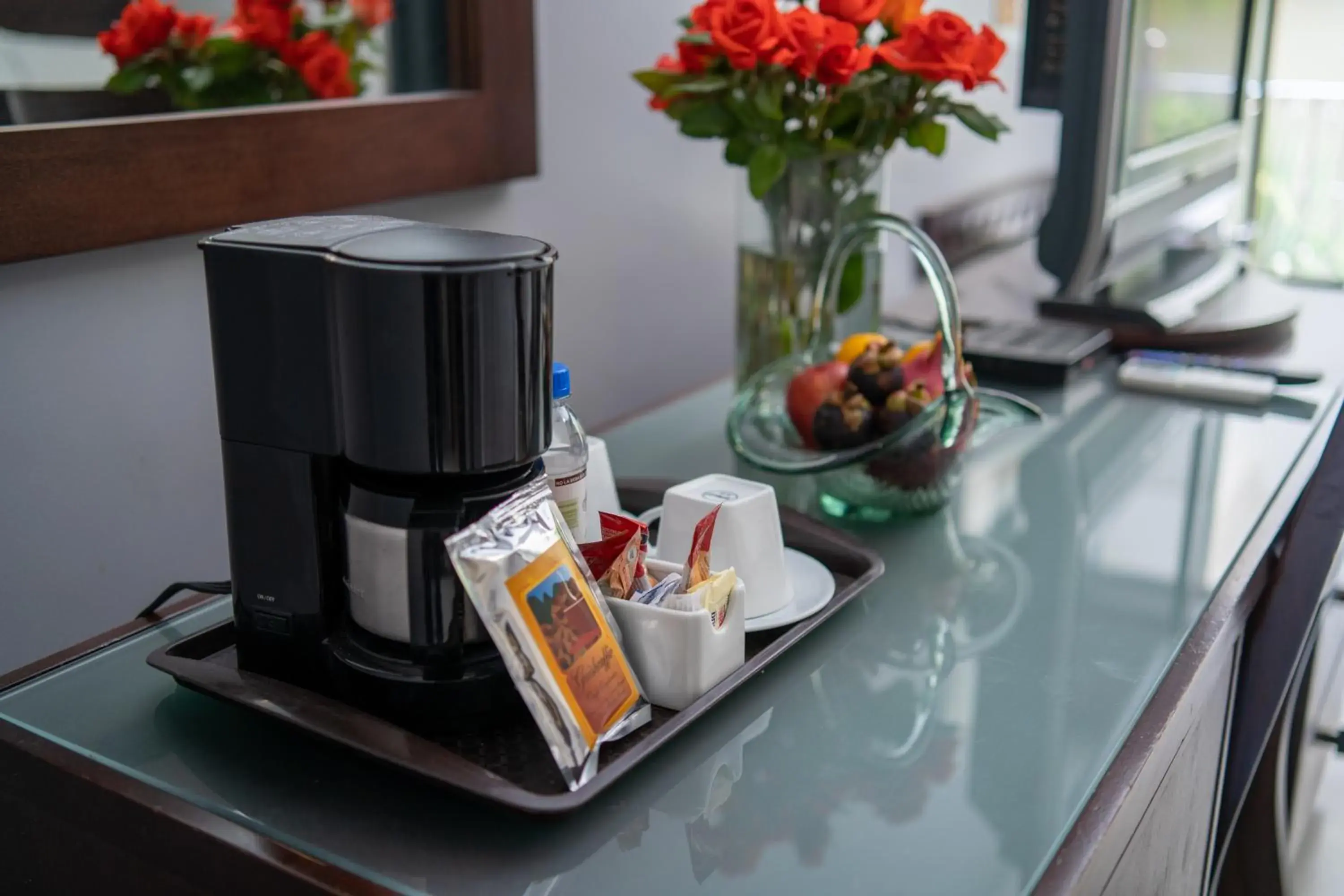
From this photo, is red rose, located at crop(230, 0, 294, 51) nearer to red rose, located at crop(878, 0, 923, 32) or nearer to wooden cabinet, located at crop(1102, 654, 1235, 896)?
red rose, located at crop(878, 0, 923, 32)

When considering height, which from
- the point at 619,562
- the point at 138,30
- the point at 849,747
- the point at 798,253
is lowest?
the point at 849,747

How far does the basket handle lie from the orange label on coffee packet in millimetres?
454

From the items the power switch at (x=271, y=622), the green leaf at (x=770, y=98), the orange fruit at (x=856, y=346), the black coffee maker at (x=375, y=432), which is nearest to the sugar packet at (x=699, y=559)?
the black coffee maker at (x=375, y=432)

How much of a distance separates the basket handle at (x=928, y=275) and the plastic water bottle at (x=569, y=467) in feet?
1.16

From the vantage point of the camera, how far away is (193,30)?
1023 mm

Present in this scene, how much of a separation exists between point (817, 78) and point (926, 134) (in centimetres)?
13

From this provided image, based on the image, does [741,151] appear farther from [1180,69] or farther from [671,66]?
[1180,69]

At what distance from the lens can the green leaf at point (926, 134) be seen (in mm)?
1186

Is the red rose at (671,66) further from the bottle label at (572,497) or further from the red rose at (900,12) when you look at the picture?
the bottle label at (572,497)

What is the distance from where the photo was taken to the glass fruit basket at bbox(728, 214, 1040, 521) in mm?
1008

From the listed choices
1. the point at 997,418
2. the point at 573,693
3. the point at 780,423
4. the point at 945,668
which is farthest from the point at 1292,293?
the point at 573,693

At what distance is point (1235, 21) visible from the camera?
2.02 m

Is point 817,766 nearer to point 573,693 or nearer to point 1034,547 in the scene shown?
point 573,693

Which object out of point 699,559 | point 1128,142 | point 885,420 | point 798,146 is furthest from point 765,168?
point 1128,142
